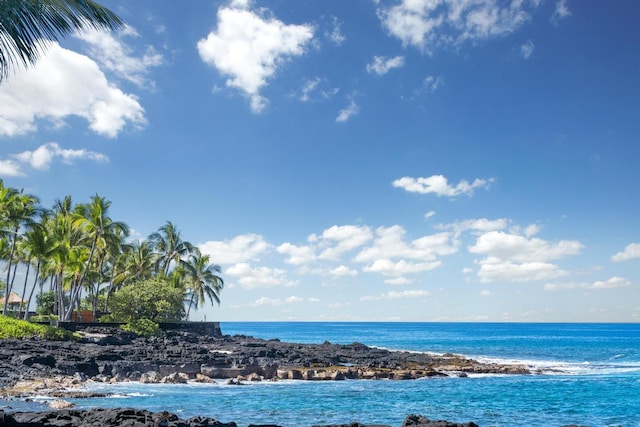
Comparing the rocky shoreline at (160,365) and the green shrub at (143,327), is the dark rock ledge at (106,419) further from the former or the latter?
the green shrub at (143,327)

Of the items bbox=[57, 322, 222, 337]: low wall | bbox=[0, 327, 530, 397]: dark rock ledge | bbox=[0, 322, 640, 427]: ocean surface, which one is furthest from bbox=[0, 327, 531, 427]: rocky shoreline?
bbox=[0, 322, 640, 427]: ocean surface

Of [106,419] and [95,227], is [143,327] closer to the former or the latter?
[95,227]

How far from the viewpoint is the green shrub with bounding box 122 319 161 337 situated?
42.2 metres

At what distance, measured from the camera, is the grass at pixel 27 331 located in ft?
105

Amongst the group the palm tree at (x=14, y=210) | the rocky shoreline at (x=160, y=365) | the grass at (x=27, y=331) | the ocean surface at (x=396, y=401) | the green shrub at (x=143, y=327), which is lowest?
the ocean surface at (x=396, y=401)

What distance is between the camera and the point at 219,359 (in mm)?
30875

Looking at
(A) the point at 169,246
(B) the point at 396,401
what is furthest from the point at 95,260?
(B) the point at 396,401

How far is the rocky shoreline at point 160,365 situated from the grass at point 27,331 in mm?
1339

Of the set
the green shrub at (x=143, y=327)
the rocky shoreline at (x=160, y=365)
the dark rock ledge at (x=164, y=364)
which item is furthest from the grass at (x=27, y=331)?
the green shrub at (x=143, y=327)

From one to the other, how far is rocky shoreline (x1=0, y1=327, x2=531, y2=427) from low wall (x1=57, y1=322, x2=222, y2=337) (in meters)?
0.85

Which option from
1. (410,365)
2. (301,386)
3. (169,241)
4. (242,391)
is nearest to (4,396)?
(242,391)

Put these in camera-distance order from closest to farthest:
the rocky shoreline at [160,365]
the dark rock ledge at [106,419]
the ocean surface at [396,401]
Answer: the dark rock ledge at [106,419] → the ocean surface at [396,401] → the rocky shoreline at [160,365]

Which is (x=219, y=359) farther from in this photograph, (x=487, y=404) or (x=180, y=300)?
(x=180, y=300)

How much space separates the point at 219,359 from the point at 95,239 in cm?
2007
